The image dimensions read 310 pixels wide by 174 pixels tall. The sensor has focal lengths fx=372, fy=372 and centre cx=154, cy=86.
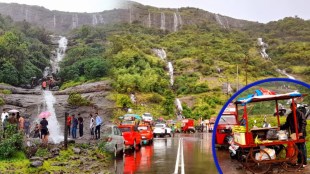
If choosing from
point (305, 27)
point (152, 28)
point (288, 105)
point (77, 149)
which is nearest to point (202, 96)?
point (77, 149)

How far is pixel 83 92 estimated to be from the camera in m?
22.6

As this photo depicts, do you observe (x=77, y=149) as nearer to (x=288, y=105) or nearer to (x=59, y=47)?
(x=288, y=105)

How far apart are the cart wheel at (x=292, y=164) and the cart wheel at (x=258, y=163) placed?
8.2 inches

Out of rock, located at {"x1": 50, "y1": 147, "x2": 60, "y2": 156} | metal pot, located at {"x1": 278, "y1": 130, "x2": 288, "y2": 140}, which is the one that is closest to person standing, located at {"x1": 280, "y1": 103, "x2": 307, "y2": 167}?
metal pot, located at {"x1": 278, "y1": 130, "x2": 288, "y2": 140}

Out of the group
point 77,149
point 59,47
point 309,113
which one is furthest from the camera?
point 59,47

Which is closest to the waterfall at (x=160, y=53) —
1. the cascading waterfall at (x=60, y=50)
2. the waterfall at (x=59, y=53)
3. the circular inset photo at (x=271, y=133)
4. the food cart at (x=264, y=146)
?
the cascading waterfall at (x=60, y=50)

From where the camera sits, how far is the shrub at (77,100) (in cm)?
2138

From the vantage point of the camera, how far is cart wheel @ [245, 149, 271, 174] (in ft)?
16.2

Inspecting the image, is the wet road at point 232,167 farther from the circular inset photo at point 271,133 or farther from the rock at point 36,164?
the rock at point 36,164

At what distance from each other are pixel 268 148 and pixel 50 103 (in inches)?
734

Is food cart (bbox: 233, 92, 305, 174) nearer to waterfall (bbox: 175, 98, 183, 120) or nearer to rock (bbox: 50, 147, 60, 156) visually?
rock (bbox: 50, 147, 60, 156)

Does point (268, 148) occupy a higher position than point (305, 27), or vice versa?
point (305, 27)

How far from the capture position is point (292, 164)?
16.1ft

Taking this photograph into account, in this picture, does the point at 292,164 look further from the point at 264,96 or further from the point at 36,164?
the point at 36,164
